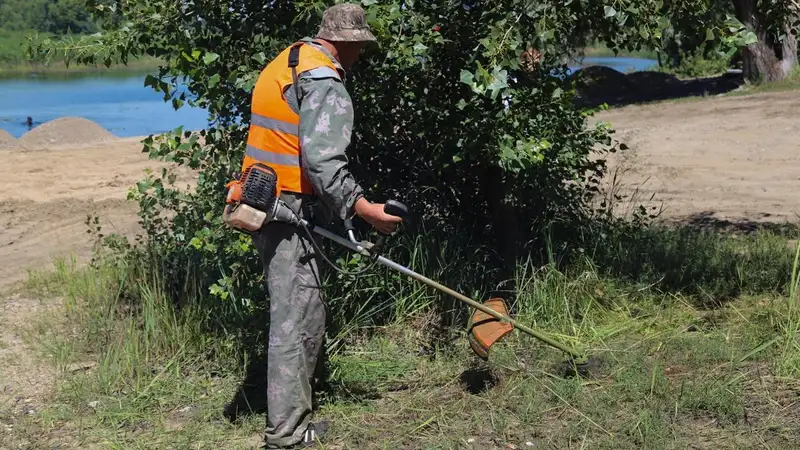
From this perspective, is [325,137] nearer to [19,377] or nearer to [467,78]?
[467,78]

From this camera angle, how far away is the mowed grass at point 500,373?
451 centimetres

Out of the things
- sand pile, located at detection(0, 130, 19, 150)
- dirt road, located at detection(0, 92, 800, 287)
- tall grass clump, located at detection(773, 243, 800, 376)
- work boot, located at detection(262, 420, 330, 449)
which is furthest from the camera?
sand pile, located at detection(0, 130, 19, 150)

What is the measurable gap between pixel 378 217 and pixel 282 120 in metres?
0.62

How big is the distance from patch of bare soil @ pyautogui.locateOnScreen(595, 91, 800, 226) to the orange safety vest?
387 centimetres

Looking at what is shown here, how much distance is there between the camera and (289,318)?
432cm

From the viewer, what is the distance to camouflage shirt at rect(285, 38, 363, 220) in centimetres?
404

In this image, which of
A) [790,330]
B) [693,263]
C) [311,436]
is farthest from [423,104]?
[790,330]

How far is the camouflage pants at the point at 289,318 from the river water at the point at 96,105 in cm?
1521

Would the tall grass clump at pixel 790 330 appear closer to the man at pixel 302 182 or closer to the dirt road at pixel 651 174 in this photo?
the man at pixel 302 182

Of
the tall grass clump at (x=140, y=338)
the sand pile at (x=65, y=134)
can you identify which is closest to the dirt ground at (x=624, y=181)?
the sand pile at (x=65, y=134)

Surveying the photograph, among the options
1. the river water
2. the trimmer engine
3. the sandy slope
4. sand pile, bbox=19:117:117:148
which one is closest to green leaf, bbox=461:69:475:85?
the trimmer engine

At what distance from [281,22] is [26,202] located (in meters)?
6.91

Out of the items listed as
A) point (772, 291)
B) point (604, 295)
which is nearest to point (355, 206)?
point (604, 295)

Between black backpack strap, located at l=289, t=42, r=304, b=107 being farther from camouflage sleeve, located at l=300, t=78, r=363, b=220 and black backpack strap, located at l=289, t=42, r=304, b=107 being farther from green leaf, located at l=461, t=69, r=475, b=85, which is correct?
green leaf, located at l=461, t=69, r=475, b=85
